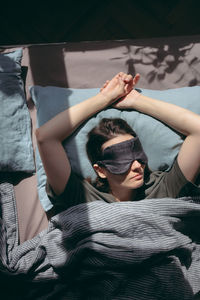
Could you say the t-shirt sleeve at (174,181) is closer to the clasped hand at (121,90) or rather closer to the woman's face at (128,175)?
the woman's face at (128,175)

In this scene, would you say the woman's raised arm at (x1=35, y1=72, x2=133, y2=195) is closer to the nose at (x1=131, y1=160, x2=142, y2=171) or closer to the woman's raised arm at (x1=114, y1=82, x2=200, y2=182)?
the woman's raised arm at (x1=114, y1=82, x2=200, y2=182)

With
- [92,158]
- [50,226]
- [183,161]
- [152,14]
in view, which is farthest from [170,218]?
[152,14]

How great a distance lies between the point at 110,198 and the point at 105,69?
2.07 feet

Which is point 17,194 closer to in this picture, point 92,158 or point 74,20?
point 92,158

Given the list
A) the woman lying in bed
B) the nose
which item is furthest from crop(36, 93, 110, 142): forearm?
the nose

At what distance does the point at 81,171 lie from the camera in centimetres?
131

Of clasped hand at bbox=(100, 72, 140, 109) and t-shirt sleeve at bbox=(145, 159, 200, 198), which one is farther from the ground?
clasped hand at bbox=(100, 72, 140, 109)

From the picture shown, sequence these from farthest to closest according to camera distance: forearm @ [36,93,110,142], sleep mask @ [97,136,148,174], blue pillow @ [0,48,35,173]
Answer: blue pillow @ [0,48,35,173] < forearm @ [36,93,110,142] < sleep mask @ [97,136,148,174]

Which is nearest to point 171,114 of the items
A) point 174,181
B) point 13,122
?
point 174,181

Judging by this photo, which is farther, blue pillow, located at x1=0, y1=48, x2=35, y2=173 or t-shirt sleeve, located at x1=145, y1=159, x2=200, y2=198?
blue pillow, located at x1=0, y1=48, x2=35, y2=173

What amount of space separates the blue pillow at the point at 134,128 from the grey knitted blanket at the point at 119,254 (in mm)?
180

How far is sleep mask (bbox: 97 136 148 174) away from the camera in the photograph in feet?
3.76

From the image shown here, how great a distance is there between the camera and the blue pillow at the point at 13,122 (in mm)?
1369

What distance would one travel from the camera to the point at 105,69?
1480 millimetres
